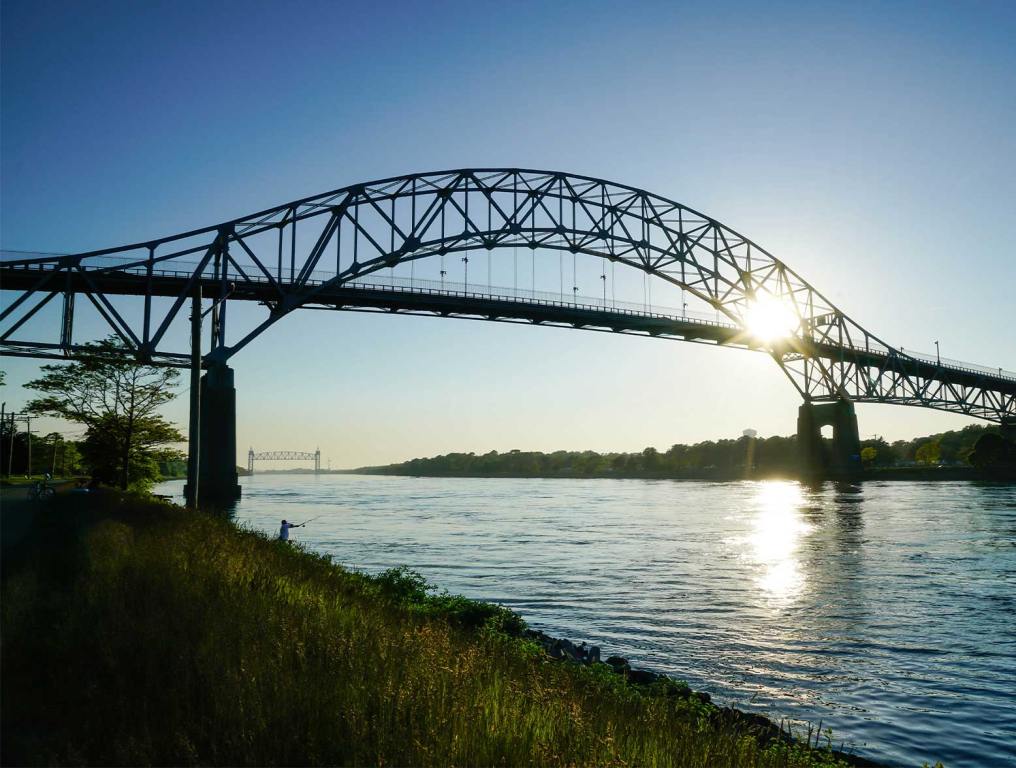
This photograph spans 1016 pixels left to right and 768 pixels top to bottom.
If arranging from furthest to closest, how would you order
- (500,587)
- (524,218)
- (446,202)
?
1. (524,218)
2. (446,202)
3. (500,587)

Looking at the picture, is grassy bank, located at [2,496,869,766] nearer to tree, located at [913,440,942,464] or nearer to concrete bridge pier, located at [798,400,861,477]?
concrete bridge pier, located at [798,400,861,477]

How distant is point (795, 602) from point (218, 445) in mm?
35334

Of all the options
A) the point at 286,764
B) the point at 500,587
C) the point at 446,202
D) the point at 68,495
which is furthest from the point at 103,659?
the point at 446,202

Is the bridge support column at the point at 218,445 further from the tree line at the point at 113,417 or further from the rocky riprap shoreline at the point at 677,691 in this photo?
the rocky riprap shoreline at the point at 677,691

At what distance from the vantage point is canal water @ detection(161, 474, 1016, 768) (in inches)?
462

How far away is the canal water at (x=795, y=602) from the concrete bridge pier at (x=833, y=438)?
2007 inches

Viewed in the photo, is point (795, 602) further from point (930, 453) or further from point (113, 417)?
point (930, 453)

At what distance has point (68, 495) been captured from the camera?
97.9 feet

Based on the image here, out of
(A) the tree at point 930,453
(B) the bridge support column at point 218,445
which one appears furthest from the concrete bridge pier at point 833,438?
(B) the bridge support column at point 218,445

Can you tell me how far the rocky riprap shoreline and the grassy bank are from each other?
25 cm

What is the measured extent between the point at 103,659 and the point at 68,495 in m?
27.4

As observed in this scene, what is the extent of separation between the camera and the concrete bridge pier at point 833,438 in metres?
96.4

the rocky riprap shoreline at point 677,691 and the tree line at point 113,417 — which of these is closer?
the rocky riprap shoreline at point 677,691

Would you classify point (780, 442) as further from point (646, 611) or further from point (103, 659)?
point (103, 659)
